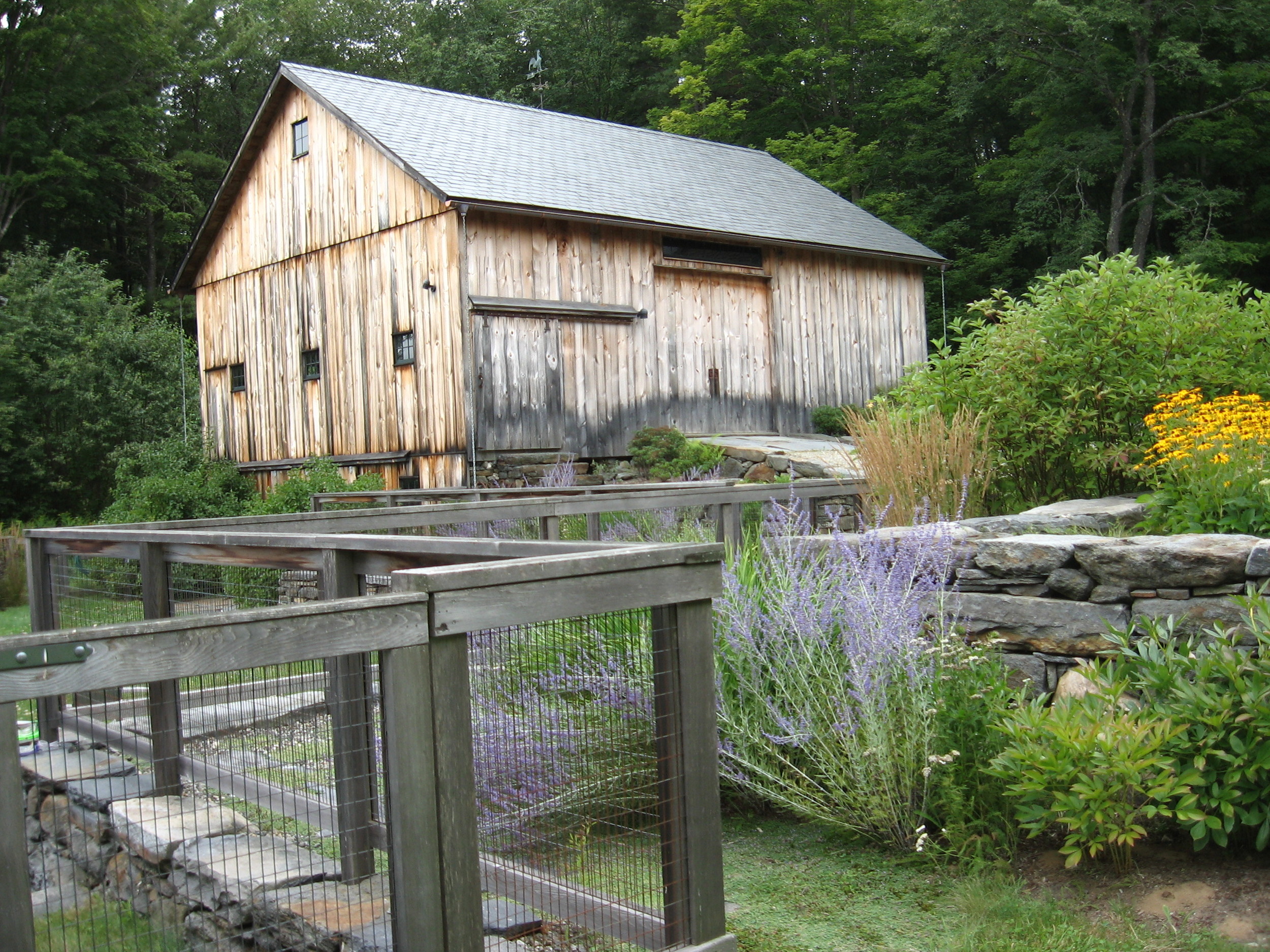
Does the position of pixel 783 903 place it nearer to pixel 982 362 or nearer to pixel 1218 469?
pixel 1218 469

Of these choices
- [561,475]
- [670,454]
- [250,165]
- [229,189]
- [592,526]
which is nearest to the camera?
[592,526]

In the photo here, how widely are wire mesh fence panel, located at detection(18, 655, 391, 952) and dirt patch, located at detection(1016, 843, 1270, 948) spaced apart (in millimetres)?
2071

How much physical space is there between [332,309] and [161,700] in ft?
41.5

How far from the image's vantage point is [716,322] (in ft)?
54.2

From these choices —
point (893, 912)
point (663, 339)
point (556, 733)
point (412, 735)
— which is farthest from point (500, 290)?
point (412, 735)

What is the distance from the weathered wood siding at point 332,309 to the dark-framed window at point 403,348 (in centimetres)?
6

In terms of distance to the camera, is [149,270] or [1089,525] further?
[149,270]

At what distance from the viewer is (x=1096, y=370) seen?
20.9ft

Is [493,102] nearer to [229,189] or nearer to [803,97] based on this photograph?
[229,189]

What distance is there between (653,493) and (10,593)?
10.3 meters

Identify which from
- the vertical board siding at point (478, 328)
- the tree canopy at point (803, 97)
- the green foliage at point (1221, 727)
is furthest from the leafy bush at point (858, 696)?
the tree canopy at point (803, 97)

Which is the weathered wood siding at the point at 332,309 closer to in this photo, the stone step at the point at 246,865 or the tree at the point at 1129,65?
the stone step at the point at 246,865

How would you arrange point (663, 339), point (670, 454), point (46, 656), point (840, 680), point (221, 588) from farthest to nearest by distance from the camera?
point (663, 339) → point (670, 454) → point (221, 588) → point (840, 680) → point (46, 656)

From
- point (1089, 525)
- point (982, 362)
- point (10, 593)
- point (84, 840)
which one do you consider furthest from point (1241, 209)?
point (84, 840)
